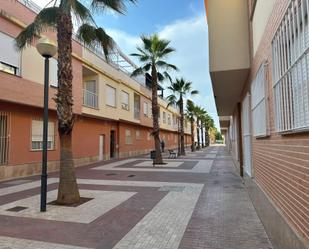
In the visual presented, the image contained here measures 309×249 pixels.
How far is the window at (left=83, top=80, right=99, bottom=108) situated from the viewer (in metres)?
19.7

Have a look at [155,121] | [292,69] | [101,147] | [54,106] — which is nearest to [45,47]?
[292,69]

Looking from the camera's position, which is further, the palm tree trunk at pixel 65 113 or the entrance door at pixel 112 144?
the entrance door at pixel 112 144

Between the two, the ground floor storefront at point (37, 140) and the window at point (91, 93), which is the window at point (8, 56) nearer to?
the ground floor storefront at point (37, 140)

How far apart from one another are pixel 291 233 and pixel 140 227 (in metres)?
3.11

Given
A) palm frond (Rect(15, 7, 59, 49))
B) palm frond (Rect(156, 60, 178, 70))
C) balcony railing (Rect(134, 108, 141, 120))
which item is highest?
palm frond (Rect(156, 60, 178, 70))

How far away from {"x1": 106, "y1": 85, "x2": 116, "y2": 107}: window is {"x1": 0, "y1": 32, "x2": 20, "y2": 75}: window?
32.4ft

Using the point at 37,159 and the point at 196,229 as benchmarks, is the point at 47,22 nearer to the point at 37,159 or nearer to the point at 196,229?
the point at 196,229

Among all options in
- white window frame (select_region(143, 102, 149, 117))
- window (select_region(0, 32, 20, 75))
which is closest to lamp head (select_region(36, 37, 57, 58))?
Result: window (select_region(0, 32, 20, 75))

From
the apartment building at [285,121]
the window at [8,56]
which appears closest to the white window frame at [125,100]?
the window at [8,56]

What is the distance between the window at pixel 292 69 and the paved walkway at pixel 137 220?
8.15 ft

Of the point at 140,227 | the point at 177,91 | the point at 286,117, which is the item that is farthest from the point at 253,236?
the point at 177,91

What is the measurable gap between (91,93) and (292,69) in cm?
1804

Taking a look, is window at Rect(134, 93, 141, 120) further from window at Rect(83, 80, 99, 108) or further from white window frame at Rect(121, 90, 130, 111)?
window at Rect(83, 80, 99, 108)

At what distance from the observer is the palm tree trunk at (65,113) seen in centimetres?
768
